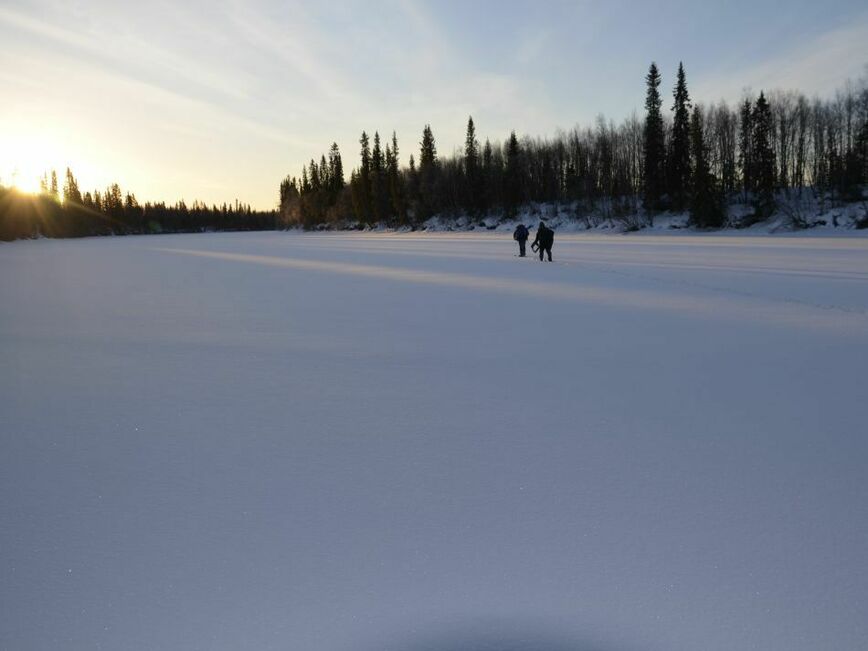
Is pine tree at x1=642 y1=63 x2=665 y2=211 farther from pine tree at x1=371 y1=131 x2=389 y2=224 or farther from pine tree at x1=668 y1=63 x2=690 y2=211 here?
pine tree at x1=371 y1=131 x2=389 y2=224

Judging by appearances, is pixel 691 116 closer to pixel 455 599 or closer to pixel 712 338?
pixel 712 338

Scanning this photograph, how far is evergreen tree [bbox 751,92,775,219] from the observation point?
46131mm

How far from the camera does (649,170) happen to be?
185 feet

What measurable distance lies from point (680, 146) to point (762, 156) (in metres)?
8.53

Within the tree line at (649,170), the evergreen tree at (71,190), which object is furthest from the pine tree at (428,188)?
the evergreen tree at (71,190)

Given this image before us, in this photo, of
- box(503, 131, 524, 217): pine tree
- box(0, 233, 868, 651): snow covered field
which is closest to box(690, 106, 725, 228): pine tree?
box(503, 131, 524, 217): pine tree

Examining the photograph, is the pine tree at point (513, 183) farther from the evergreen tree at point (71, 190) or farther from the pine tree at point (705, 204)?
the evergreen tree at point (71, 190)

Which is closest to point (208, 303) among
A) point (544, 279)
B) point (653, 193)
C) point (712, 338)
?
point (544, 279)

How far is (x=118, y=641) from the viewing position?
1827mm

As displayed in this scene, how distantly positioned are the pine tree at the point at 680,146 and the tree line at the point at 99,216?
92.6 meters

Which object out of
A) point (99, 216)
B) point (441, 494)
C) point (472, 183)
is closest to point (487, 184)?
point (472, 183)

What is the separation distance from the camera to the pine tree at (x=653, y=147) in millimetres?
54812

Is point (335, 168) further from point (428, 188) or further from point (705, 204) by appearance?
point (705, 204)

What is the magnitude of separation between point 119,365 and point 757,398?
628cm
